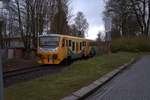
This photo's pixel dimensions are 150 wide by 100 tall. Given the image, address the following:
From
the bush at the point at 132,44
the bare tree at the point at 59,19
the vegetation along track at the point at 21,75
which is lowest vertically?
the vegetation along track at the point at 21,75

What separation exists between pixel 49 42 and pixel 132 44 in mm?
22194

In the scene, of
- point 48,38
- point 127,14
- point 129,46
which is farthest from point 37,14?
point 127,14

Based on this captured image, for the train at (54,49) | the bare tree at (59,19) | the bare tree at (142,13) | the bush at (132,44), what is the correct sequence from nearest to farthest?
the train at (54,49)
the bare tree at (59,19)
the bush at (132,44)
the bare tree at (142,13)

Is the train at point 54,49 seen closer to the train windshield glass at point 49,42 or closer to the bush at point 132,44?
the train windshield glass at point 49,42

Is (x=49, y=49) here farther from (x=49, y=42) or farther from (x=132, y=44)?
(x=132, y=44)

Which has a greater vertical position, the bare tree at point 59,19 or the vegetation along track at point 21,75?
the bare tree at point 59,19

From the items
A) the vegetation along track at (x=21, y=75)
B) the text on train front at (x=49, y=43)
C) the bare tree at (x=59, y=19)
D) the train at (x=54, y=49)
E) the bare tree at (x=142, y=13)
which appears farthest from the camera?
the bare tree at (x=142, y=13)

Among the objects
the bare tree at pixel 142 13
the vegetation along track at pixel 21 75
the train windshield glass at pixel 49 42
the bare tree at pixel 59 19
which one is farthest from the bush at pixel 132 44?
the vegetation along track at pixel 21 75

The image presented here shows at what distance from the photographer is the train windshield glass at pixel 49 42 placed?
59.9 feet

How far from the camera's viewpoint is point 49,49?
60.1 feet

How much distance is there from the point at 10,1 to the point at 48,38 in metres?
11.4

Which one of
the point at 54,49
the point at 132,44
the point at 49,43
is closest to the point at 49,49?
the point at 54,49

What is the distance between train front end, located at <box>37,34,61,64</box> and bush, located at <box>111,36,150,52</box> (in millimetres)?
21294

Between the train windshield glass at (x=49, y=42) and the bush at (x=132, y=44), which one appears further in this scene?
the bush at (x=132, y=44)
